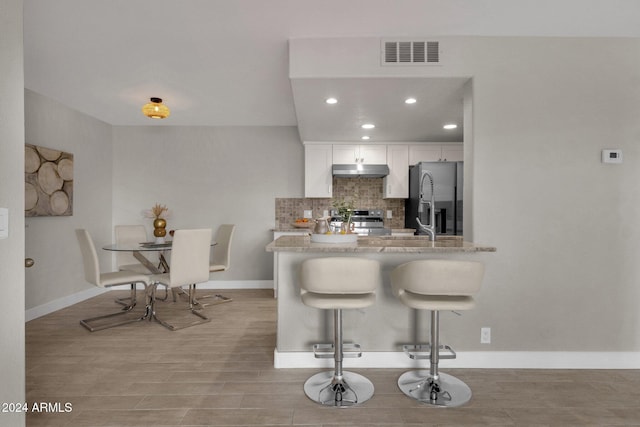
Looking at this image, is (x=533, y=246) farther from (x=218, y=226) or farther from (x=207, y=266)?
(x=218, y=226)

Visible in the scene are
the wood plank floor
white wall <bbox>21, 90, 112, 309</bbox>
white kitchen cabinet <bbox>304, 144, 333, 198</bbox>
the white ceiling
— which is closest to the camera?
the wood plank floor

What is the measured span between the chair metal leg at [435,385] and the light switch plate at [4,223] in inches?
85.7

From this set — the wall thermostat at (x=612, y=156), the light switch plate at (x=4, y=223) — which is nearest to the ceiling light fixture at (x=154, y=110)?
the light switch plate at (x=4, y=223)

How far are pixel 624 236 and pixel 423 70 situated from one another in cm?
192

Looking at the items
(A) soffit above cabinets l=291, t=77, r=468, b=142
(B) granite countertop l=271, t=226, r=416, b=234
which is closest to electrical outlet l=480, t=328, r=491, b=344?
(A) soffit above cabinets l=291, t=77, r=468, b=142

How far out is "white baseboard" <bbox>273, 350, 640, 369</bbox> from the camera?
248 cm

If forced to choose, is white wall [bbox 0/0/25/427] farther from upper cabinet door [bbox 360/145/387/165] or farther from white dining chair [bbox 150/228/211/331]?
upper cabinet door [bbox 360/145/387/165]

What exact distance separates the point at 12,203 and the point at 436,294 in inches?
81.6

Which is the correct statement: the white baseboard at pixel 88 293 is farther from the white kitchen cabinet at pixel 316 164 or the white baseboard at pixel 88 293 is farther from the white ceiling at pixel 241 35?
the white ceiling at pixel 241 35

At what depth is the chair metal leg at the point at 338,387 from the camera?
6.73 feet

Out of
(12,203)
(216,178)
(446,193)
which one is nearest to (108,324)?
(216,178)

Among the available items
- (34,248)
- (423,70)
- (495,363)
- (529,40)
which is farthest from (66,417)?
(529,40)

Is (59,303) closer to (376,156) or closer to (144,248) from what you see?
(144,248)

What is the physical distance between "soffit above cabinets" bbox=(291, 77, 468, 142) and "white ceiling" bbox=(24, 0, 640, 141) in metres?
0.02
